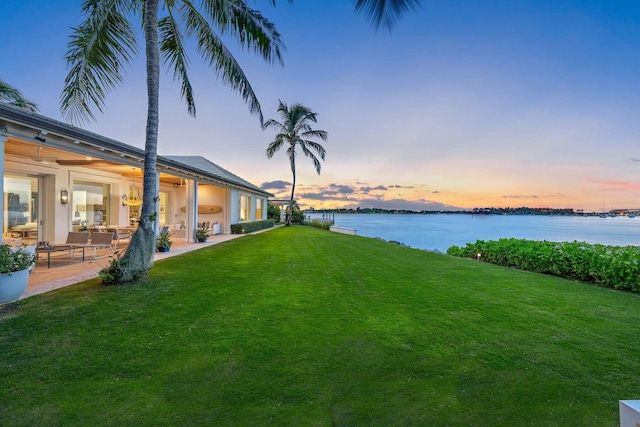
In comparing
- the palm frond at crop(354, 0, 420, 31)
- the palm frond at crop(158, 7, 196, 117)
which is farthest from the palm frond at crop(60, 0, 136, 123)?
the palm frond at crop(354, 0, 420, 31)

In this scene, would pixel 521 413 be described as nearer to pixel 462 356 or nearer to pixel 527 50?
pixel 462 356

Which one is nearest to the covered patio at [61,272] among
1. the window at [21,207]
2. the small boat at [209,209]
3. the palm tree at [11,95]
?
the window at [21,207]

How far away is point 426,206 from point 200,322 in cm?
6202

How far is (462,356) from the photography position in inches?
136

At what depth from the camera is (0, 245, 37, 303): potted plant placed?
477 cm

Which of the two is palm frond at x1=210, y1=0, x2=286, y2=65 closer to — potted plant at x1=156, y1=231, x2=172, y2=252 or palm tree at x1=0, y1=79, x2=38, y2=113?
potted plant at x1=156, y1=231, x2=172, y2=252

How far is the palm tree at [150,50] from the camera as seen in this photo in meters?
6.58

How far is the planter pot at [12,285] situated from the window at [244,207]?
17.3 meters

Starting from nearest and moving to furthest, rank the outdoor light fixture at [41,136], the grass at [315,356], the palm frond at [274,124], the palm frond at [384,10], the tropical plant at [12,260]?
the grass at [315,356]
the palm frond at [384,10]
the tropical plant at [12,260]
the outdoor light fixture at [41,136]
the palm frond at [274,124]

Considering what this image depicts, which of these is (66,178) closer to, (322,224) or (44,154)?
(44,154)

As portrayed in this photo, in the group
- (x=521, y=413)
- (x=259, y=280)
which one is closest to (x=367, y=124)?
(x=259, y=280)

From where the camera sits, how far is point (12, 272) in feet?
15.9

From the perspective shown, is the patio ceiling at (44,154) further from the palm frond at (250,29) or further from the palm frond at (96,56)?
the palm frond at (250,29)

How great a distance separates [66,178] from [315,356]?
12334 millimetres
